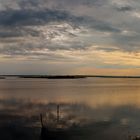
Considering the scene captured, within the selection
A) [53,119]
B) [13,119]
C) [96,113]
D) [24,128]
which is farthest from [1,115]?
[96,113]

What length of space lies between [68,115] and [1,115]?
8124 mm

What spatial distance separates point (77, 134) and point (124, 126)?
6617 millimetres

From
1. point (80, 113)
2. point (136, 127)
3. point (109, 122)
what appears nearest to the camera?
point (136, 127)

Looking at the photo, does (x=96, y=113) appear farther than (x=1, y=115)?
Yes

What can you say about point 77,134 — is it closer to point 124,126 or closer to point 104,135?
point 104,135

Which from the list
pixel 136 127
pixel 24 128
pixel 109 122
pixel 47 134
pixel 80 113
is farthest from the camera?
pixel 80 113

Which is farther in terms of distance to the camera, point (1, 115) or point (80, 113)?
point (80, 113)

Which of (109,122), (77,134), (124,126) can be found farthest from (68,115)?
(77,134)

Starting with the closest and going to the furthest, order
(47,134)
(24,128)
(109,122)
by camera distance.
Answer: (47,134) < (24,128) < (109,122)

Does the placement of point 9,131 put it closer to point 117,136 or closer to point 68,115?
point 117,136

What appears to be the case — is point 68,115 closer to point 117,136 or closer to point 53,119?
point 53,119

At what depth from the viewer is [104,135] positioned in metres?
27.1

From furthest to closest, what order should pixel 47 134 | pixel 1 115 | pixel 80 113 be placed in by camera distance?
pixel 80 113, pixel 1 115, pixel 47 134

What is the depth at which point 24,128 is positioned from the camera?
28719 millimetres
